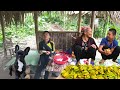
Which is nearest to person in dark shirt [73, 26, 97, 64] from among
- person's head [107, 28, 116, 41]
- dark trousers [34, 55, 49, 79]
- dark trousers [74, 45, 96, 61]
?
dark trousers [74, 45, 96, 61]

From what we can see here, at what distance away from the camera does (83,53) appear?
7.27 ft

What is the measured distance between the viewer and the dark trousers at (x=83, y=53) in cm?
220

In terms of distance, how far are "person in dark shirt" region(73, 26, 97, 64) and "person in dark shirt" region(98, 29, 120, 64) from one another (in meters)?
0.06

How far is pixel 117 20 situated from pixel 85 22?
247 millimetres

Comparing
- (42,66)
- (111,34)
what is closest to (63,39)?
(42,66)

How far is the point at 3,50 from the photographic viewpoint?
2.19 meters

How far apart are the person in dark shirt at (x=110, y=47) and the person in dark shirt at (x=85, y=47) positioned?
65 millimetres

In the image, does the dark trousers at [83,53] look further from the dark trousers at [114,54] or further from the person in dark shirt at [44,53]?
the person in dark shirt at [44,53]

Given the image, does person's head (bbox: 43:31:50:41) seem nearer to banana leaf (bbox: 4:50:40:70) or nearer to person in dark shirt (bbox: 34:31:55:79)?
person in dark shirt (bbox: 34:31:55:79)

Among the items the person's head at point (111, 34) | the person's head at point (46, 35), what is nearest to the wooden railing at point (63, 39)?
the person's head at point (46, 35)
